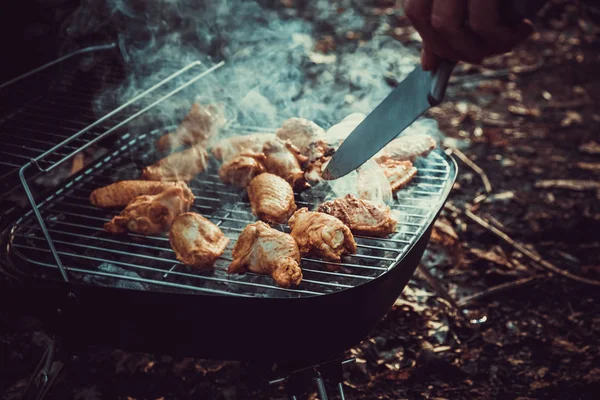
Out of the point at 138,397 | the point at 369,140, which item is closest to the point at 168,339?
the point at 138,397

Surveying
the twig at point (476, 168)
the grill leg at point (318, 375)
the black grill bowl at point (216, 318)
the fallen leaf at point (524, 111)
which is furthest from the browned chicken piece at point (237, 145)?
the fallen leaf at point (524, 111)

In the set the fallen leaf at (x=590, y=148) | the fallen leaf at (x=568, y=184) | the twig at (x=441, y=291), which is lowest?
the fallen leaf at (x=590, y=148)

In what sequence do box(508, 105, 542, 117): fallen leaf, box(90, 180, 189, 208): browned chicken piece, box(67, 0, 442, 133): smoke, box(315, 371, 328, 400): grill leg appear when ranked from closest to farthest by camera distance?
1. box(315, 371, 328, 400): grill leg
2. box(90, 180, 189, 208): browned chicken piece
3. box(67, 0, 442, 133): smoke
4. box(508, 105, 542, 117): fallen leaf

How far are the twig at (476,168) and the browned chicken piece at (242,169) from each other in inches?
109

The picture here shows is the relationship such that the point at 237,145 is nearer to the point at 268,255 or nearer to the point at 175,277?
the point at 175,277

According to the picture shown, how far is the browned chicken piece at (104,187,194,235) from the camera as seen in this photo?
2678 millimetres

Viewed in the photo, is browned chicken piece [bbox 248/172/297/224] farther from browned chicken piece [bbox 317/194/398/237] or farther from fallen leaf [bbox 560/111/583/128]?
fallen leaf [bbox 560/111/583/128]

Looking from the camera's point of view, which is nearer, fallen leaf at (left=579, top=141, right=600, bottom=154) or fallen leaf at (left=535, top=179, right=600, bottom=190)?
fallen leaf at (left=535, top=179, right=600, bottom=190)

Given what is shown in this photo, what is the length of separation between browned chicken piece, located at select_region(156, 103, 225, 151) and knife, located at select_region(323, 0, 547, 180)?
1.05 meters

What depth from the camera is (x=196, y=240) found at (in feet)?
8.10

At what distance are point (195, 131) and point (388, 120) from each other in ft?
5.17

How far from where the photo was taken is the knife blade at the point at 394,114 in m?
1.81

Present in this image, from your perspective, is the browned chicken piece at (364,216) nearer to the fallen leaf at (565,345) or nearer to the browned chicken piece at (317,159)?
the browned chicken piece at (317,159)

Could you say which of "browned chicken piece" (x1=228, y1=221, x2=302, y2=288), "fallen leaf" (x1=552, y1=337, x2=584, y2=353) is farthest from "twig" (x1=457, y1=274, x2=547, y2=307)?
"browned chicken piece" (x1=228, y1=221, x2=302, y2=288)
